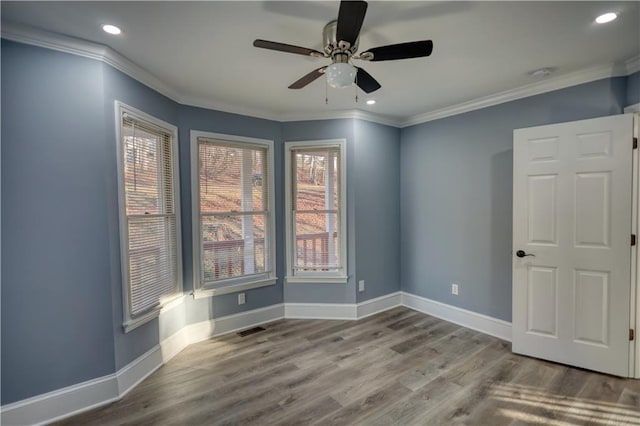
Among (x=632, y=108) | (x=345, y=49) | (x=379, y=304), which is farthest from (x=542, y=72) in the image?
(x=379, y=304)

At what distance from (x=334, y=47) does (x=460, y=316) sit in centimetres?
328

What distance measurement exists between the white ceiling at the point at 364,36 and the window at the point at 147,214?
0.52 m

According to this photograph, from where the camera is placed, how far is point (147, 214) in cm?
263

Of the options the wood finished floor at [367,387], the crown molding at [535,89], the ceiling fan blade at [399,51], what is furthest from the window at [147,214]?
the crown molding at [535,89]

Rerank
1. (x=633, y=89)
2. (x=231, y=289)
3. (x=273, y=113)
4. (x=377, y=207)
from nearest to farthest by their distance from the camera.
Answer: (x=633, y=89), (x=231, y=289), (x=273, y=113), (x=377, y=207)

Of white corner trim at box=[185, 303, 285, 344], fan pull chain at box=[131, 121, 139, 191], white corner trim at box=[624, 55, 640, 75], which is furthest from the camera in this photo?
white corner trim at box=[185, 303, 285, 344]

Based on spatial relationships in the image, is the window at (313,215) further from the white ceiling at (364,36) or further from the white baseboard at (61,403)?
the white baseboard at (61,403)

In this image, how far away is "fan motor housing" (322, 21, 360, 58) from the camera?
1.79m

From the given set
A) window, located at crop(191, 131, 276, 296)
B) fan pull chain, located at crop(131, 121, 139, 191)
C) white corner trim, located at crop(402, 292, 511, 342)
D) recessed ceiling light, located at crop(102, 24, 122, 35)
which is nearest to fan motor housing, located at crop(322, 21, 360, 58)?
recessed ceiling light, located at crop(102, 24, 122, 35)

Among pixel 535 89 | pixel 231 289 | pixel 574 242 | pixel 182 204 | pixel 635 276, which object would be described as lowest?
pixel 231 289

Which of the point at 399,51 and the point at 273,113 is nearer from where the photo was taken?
the point at 399,51

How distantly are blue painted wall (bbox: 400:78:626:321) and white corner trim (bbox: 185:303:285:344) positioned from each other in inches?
73.0

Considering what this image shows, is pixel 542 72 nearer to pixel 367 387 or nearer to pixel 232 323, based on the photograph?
pixel 367 387

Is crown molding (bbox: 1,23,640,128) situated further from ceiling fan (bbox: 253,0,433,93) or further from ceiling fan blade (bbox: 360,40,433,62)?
ceiling fan blade (bbox: 360,40,433,62)
